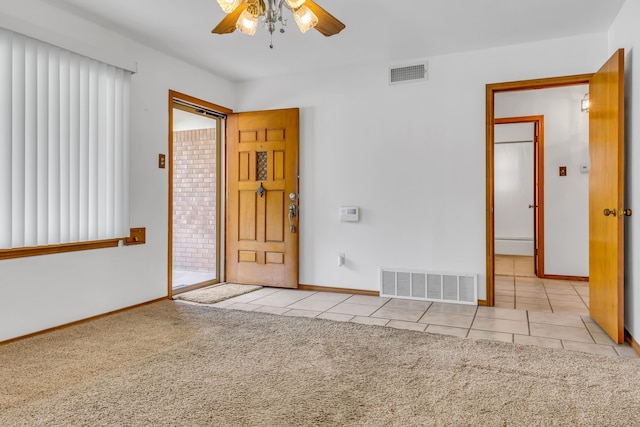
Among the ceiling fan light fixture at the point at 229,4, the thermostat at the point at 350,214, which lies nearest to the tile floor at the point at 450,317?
the thermostat at the point at 350,214

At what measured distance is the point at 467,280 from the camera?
165 inches

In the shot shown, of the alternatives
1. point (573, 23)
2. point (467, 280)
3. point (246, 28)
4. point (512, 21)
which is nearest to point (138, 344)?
point (246, 28)

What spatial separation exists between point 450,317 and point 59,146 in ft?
11.4

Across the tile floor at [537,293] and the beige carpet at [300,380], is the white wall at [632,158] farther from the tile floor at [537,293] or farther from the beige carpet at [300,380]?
the tile floor at [537,293]

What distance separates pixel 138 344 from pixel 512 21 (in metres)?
3.85

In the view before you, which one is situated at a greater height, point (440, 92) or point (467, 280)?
point (440, 92)

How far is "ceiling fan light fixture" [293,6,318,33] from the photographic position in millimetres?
2424

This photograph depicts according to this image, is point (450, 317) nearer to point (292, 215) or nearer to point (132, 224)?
point (292, 215)

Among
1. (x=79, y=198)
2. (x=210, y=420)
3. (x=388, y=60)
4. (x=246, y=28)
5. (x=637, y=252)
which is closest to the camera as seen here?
(x=210, y=420)

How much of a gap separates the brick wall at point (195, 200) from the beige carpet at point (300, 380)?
91.7 inches

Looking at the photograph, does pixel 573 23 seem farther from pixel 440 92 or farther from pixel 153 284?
pixel 153 284

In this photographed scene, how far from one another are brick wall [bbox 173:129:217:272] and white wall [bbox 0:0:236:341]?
0.90 meters

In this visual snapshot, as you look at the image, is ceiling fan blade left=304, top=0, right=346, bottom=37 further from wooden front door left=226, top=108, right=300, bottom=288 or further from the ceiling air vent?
wooden front door left=226, top=108, right=300, bottom=288

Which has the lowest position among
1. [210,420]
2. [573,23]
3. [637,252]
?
[210,420]
